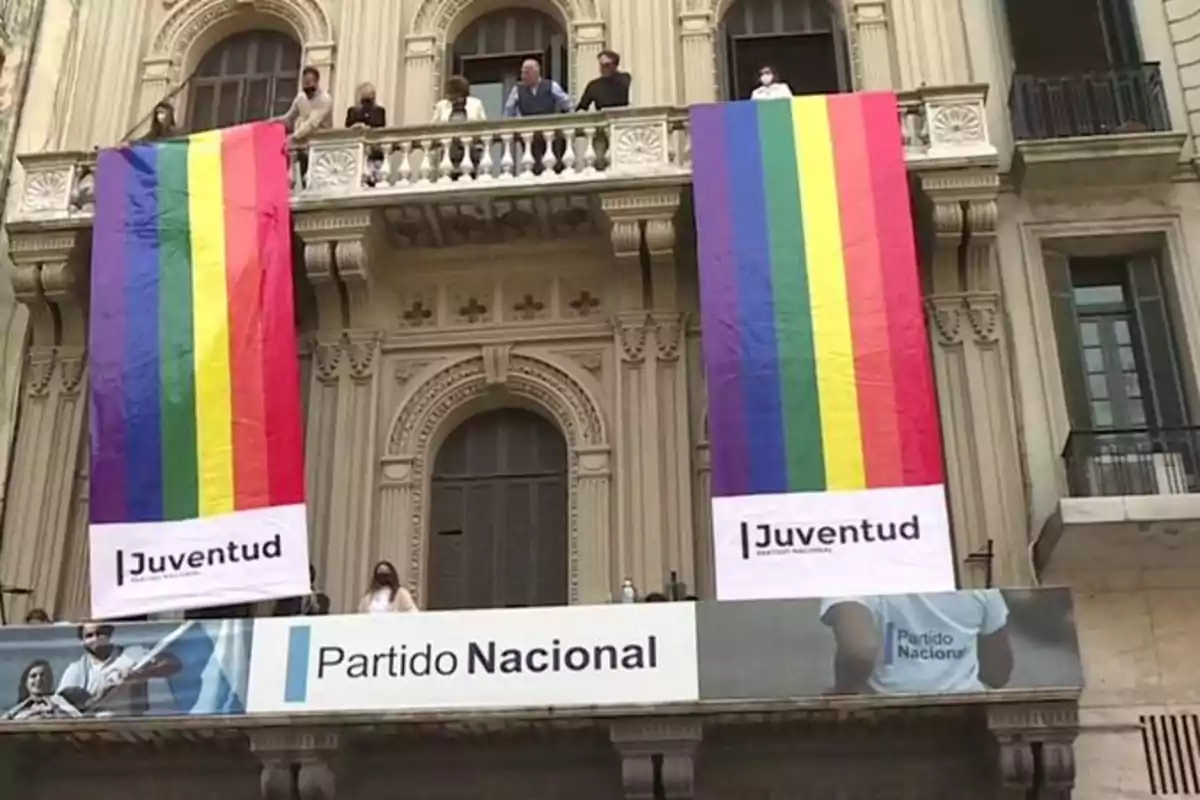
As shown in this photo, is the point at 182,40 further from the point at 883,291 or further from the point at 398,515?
the point at 883,291

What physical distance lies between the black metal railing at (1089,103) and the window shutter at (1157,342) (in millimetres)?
1461

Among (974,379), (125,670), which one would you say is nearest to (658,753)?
(125,670)

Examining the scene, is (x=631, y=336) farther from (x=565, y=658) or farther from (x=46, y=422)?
(x=46, y=422)

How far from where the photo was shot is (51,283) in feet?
52.4

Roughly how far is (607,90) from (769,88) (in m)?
1.74

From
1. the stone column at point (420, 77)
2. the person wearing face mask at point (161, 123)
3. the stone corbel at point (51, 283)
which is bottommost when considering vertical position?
the stone corbel at point (51, 283)

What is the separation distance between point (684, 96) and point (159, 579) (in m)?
7.79

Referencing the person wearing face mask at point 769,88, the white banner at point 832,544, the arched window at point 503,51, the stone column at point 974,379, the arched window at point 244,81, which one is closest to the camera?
the white banner at point 832,544

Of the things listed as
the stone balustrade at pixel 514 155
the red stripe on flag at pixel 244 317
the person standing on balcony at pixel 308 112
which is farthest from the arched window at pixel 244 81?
the red stripe on flag at pixel 244 317

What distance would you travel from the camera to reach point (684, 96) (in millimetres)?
17188

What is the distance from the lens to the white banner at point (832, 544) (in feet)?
43.7

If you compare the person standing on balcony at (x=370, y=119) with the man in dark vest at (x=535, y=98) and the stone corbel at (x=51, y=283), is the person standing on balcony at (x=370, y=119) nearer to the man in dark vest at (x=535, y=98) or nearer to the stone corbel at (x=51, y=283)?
the man in dark vest at (x=535, y=98)

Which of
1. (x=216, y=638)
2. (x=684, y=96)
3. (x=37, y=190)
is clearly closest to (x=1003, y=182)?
(x=684, y=96)

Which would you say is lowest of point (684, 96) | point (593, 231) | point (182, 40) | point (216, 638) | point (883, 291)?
point (216, 638)
